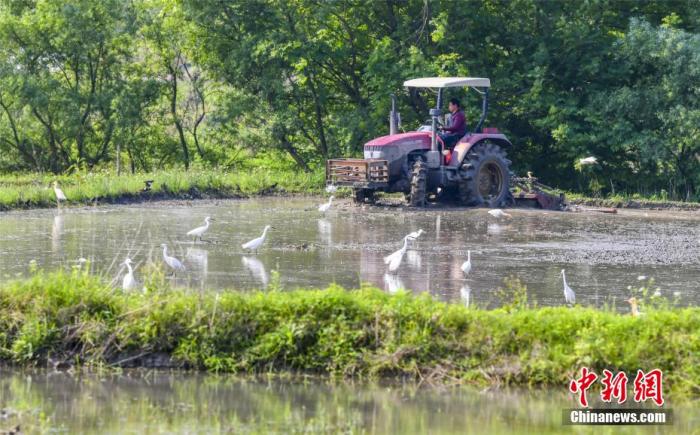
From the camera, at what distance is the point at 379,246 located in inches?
708

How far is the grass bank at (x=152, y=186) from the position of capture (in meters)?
23.6

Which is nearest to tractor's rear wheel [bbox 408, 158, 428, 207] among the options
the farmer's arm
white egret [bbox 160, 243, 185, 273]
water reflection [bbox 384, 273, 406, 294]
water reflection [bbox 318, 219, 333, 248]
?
the farmer's arm

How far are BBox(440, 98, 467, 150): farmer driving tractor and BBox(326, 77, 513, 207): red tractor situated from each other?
16 cm

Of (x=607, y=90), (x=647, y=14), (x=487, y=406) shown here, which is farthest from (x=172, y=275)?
(x=647, y=14)

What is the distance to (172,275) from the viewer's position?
14.2 m

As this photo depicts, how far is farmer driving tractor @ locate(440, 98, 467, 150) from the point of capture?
81.4ft

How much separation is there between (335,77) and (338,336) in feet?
73.2

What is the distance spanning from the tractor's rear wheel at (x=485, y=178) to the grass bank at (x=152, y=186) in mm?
Answer: 4852

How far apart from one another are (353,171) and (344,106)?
8.02 m

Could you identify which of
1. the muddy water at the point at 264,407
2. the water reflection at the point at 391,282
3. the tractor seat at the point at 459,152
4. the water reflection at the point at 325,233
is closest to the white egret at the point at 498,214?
the tractor seat at the point at 459,152

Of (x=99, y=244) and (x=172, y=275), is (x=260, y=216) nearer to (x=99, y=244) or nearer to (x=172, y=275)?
(x=99, y=244)

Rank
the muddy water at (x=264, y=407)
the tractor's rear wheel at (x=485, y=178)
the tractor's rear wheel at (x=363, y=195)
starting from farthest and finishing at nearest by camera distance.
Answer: the tractor's rear wheel at (x=363, y=195), the tractor's rear wheel at (x=485, y=178), the muddy water at (x=264, y=407)

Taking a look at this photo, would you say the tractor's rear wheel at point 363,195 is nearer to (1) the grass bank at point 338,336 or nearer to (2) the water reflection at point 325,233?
(2) the water reflection at point 325,233

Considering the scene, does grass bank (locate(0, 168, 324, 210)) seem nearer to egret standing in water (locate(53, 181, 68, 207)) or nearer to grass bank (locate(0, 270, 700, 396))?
egret standing in water (locate(53, 181, 68, 207))
